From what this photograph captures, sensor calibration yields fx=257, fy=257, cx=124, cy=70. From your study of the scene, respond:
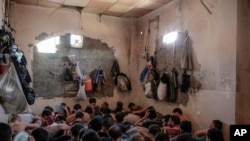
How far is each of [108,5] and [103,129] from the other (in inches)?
139

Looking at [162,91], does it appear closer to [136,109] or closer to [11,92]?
[136,109]

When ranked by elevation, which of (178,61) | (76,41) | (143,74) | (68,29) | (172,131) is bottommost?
(172,131)

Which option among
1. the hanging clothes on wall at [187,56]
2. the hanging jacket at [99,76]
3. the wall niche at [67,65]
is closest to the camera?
the hanging clothes on wall at [187,56]

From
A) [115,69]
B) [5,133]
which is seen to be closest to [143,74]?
[115,69]

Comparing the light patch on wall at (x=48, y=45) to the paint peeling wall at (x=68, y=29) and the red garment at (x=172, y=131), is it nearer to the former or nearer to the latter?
the paint peeling wall at (x=68, y=29)

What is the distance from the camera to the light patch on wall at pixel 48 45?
6672mm

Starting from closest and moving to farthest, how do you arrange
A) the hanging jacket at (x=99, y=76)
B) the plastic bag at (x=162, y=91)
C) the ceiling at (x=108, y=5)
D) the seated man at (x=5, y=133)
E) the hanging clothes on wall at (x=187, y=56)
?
1. the seated man at (x=5, y=133)
2. the hanging clothes on wall at (x=187, y=56)
3. the plastic bag at (x=162, y=91)
4. the ceiling at (x=108, y=5)
5. the hanging jacket at (x=99, y=76)

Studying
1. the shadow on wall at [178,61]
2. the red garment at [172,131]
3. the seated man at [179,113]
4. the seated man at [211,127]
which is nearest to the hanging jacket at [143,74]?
the shadow on wall at [178,61]

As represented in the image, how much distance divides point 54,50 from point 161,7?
9.80 feet

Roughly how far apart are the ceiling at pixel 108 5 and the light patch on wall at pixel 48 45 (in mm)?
881

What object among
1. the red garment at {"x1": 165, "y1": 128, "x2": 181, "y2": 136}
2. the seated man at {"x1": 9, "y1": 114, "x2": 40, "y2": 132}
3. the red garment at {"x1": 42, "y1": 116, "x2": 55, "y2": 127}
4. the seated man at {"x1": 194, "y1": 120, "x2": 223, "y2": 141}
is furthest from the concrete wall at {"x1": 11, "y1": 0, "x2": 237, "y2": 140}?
the seated man at {"x1": 9, "y1": 114, "x2": 40, "y2": 132}

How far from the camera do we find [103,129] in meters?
4.13

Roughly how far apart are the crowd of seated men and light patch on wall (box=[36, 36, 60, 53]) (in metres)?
1.47

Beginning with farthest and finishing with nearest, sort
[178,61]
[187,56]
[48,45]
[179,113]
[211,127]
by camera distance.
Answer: [48,45] → [178,61] → [179,113] → [187,56] → [211,127]
